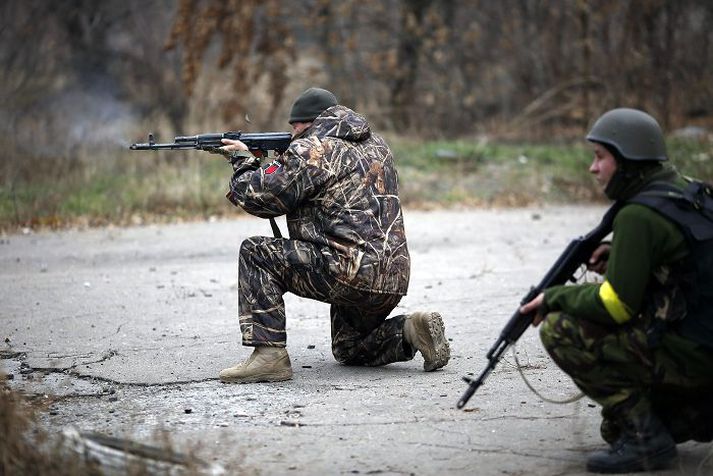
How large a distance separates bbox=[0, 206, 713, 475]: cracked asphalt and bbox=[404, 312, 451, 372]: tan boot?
9 centimetres

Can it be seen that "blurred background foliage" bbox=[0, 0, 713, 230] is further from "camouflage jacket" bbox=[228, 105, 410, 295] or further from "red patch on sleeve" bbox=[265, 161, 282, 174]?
"red patch on sleeve" bbox=[265, 161, 282, 174]

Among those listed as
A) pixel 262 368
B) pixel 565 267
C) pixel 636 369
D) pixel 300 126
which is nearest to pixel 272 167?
pixel 300 126

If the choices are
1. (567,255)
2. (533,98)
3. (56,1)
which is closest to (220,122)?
(56,1)

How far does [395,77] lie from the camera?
1947 cm

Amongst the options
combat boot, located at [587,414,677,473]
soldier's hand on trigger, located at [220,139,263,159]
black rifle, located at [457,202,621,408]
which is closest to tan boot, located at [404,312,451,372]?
soldier's hand on trigger, located at [220,139,263,159]

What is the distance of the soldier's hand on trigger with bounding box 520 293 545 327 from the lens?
436 centimetres

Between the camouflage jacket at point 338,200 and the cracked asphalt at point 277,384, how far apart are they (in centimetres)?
65

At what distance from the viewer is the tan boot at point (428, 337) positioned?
597 cm

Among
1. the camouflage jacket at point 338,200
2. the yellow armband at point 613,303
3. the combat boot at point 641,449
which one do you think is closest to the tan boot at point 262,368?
the camouflage jacket at point 338,200

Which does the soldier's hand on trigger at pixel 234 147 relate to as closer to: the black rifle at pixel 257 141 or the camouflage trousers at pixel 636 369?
the black rifle at pixel 257 141

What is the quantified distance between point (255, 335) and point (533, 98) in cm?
1459

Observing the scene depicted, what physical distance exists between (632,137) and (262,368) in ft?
8.24

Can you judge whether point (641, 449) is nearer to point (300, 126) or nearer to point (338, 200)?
point (338, 200)

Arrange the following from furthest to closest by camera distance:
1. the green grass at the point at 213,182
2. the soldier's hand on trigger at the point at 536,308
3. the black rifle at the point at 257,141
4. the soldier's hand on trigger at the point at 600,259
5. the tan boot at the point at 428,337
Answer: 1. the green grass at the point at 213,182
2. the black rifle at the point at 257,141
3. the tan boot at the point at 428,337
4. the soldier's hand on trigger at the point at 600,259
5. the soldier's hand on trigger at the point at 536,308
